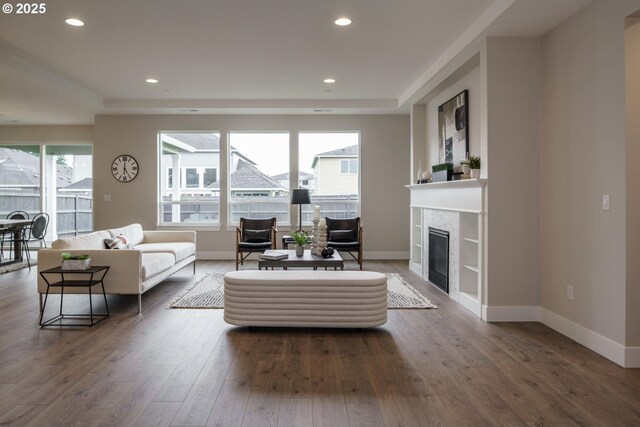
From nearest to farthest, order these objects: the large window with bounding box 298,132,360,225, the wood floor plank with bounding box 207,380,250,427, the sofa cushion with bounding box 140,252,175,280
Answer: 1. the wood floor plank with bounding box 207,380,250,427
2. the sofa cushion with bounding box 140,252,175,280
3. the large window with bounding box 298,132,360,225

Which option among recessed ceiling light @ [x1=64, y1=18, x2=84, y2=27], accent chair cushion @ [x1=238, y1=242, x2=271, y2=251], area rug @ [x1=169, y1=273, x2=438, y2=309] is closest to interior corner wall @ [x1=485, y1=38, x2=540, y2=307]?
area rug @ [x1=169, y1=273, x2=438, y2=309]

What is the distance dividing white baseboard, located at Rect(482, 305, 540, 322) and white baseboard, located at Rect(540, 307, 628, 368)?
7 cm

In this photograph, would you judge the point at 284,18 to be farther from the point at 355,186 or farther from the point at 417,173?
the point at 355,186

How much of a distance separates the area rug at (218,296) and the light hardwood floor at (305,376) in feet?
1.53

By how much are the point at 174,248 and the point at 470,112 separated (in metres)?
4.04

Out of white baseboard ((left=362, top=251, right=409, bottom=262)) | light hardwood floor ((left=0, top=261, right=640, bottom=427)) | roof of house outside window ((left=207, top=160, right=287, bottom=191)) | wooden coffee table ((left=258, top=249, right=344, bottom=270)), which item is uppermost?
roof of house outside window ((left=207, top=160, right=287, bottom=191))

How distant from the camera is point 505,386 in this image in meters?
2.50

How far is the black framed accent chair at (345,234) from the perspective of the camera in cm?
653

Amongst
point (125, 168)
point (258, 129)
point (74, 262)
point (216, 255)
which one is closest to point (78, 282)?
point (74, 262)

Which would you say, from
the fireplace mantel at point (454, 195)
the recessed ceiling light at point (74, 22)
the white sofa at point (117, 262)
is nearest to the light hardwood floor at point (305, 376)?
the white sofa at point (117, 262)

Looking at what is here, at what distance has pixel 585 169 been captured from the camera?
3.24 m

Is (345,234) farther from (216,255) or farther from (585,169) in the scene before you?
(585,169)

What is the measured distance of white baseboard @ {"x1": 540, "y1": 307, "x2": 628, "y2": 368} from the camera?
285 cm

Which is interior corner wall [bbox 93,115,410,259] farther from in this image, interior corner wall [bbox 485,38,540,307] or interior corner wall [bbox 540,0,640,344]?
interior corner wall [bbox 540,0,640,344]
